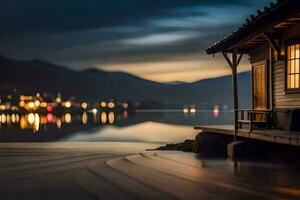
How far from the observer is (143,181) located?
13.5 m

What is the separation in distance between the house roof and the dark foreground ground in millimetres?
4325

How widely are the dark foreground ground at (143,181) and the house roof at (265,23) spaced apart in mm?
4325

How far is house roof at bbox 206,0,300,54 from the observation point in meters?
14.2

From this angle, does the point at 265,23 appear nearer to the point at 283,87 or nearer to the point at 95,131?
the point at 283,87

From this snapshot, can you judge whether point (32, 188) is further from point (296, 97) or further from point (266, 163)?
point (296, 97)

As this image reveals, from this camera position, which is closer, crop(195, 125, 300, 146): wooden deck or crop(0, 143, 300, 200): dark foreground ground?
crop(0, 143, 300, 200): dark foreground ground

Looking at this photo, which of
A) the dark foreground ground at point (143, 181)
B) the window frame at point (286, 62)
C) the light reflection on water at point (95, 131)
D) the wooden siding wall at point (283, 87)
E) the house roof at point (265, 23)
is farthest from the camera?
the light reflection on water at point (95, 131)

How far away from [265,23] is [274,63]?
3.79 m

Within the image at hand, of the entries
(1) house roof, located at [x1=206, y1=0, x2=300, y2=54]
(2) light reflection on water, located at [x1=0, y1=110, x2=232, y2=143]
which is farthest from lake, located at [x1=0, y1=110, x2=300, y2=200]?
(2) light reflection on water, located at [x1=0, y1=110, x2=232, y2=143]

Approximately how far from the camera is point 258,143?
18.8 metres

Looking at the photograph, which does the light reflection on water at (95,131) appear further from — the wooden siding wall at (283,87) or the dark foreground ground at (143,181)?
the dark foreground ground at (143,181)

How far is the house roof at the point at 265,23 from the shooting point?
14.2 meters

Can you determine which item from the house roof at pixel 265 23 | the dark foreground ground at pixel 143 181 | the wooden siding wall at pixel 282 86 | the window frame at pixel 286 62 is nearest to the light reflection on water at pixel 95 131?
the house roof at pixel 265 23

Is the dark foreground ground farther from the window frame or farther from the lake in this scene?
the window frame
